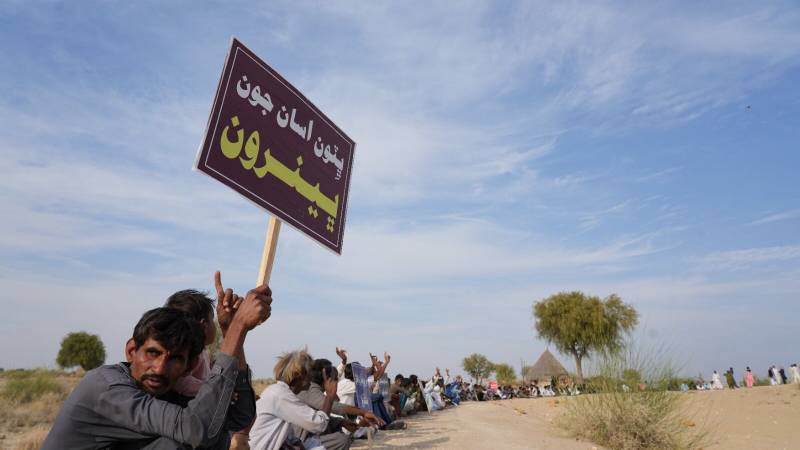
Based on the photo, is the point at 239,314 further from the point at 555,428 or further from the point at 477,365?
the point at 477,365

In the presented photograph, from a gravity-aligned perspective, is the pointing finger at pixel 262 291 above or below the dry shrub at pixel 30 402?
above

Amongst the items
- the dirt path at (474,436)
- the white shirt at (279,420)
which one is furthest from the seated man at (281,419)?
the dirt path at (474,436)

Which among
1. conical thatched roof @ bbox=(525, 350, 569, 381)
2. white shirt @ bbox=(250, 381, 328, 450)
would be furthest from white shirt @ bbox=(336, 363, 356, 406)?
conical thatched roof @ bbox=(525, 350, 569, 381)

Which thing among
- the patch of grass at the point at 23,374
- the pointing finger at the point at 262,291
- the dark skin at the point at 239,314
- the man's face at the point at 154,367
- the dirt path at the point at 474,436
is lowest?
the dirt path at the point at 474,436

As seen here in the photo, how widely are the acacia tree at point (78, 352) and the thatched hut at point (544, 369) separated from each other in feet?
118

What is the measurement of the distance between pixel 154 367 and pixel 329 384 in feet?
10.8

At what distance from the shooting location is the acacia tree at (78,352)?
1420 inches

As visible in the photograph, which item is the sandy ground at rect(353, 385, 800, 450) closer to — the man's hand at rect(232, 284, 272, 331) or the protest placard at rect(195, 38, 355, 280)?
the protest placard at rect(195, 38, 355, 280)

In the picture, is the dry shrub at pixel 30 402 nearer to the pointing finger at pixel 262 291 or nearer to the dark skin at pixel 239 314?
the dark skin at pixel 239 314

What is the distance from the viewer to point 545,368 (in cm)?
4653

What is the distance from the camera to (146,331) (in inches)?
72.7

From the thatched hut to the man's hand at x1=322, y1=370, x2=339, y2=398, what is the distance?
42683 mm

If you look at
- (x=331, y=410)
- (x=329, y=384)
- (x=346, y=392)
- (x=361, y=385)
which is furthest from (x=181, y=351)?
(x=346, y=392)

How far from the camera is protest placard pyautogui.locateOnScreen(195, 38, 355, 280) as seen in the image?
2893 mm
